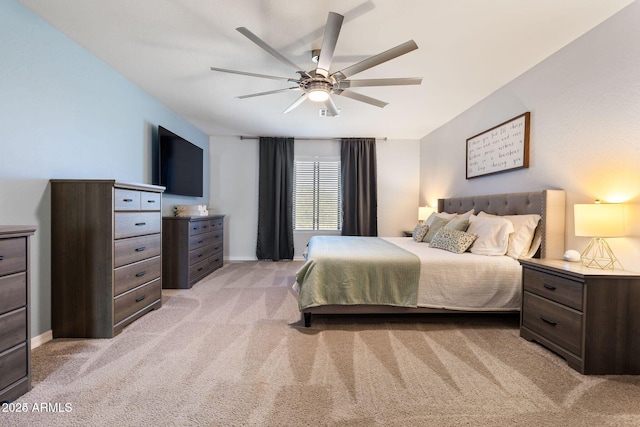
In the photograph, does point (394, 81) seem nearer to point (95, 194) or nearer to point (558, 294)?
point (558, 294)

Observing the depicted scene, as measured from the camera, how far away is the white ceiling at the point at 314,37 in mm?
1904

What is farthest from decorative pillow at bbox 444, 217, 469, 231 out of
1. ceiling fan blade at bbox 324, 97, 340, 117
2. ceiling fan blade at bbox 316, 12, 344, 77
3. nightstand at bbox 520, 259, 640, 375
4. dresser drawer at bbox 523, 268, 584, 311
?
ceiling fan blade at bbox 316, 12, 344, 77

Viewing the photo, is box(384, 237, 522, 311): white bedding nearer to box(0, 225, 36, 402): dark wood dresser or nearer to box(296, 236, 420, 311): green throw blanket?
box(296, 236, 420, 311): green throw blanket

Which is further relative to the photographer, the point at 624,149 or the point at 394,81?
the point at 394,81

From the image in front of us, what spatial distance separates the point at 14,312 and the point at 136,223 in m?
1.08

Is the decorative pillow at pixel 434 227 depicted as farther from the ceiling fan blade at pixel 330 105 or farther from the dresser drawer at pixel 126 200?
the dresser drawer at pixel 126 200

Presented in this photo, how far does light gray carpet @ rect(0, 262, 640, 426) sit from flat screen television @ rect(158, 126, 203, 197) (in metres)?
2.05

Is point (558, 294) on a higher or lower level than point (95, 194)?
lower

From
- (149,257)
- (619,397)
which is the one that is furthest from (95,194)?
(619,397)

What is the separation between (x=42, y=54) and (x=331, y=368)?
3.15 m

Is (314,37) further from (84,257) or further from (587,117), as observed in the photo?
(84,257)

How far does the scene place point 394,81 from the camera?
2328 millimetres

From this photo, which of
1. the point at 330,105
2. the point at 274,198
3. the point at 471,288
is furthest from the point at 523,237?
the point at 274,198

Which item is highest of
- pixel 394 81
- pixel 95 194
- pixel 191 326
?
pixel 394 81
